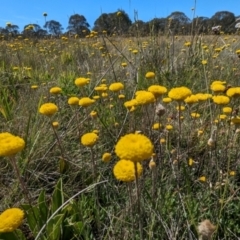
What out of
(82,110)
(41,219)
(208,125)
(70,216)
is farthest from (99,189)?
(82,110)

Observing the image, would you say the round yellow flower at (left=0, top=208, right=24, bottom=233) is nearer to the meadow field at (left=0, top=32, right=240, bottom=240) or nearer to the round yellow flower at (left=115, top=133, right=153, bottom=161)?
the meadow field at (left=0, top=32, right=240, bottom=240)

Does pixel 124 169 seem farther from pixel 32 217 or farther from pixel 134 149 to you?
pixel 32 217

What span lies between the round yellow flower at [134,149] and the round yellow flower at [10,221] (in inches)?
15.0

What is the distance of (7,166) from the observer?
74.7 inches

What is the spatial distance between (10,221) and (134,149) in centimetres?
43

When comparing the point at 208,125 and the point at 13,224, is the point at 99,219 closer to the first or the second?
the point at 13,224

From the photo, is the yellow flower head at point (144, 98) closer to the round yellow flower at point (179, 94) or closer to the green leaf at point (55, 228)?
the round yellow flower at point (179, 94)

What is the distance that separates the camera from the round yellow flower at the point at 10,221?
96cm

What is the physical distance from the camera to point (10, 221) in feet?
3.18

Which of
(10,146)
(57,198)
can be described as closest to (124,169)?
(10,146)

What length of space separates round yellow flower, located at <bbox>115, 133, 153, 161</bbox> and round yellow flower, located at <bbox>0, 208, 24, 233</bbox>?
381 mm

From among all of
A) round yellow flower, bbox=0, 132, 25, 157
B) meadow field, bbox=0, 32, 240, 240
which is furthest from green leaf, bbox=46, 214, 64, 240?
round yellow flower, bbox=0, 132, 25, 157

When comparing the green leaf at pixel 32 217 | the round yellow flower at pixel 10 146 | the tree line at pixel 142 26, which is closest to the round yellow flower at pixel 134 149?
the round yellow flower at pixel 10 146

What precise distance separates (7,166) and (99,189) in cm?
59
